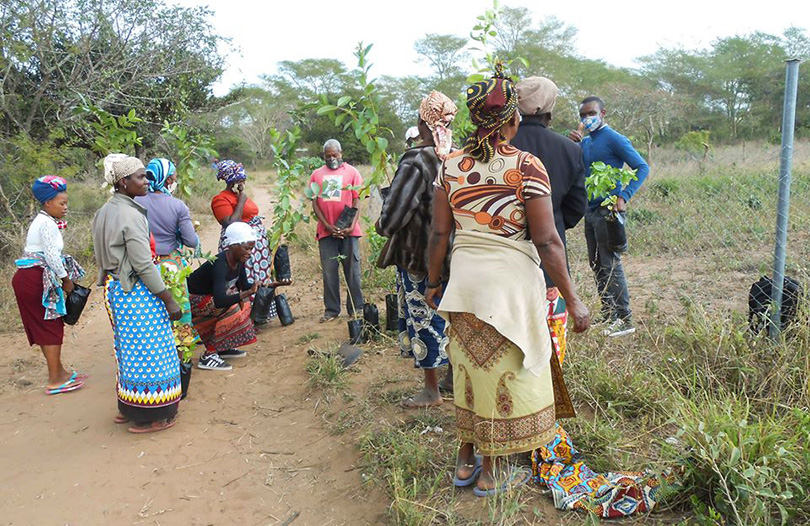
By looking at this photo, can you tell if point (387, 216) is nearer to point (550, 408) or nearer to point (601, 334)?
point (550, 408)

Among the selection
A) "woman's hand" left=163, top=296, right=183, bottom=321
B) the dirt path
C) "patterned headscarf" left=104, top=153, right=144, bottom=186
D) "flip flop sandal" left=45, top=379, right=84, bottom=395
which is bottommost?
the dirt path

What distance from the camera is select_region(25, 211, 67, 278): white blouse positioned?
4121mm

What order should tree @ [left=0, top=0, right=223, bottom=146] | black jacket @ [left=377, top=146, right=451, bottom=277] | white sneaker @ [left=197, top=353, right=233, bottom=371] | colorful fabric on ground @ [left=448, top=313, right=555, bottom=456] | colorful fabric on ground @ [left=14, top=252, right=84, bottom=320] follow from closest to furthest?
colorful fabric on ground @ [left=448, top=313, right=555, bottom=456]
black jacket @ [left=377, top=146, right=451, bottom=277]
colorful fabric on ground @ [left=14, top=252, right=84, bottom=320]
white sneaker @ [left=197, top=353, right=233, bottom=371]
tree @ [left=0, top=0, right=223, bottom=146]

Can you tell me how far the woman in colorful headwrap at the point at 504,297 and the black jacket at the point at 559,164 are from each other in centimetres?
38

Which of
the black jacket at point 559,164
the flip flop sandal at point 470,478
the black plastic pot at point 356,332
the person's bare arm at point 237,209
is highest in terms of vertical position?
the black jacket at point 559,164

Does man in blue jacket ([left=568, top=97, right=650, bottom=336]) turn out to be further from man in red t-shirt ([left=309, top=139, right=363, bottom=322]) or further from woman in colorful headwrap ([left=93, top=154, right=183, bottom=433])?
woman in colorful headwrap ([left=93, top=154, right=183, bottom=433])

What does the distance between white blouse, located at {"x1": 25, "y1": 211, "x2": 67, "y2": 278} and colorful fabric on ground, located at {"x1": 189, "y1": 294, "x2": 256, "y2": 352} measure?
94cm

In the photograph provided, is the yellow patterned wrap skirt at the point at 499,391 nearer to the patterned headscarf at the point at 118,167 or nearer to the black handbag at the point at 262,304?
the patterned headscarf at the point at 118,167

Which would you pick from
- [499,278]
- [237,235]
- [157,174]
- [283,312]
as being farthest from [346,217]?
[499,278]

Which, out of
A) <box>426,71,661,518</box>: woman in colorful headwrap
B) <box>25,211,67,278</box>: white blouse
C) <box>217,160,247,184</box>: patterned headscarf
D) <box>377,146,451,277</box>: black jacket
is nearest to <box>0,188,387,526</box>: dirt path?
<box>426,71,661,518</box>: woman in colorful headwrap

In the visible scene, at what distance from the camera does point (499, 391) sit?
97.7 inches

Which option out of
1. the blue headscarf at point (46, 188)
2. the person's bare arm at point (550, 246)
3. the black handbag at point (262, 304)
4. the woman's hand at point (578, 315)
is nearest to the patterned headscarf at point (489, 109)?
the person's bare arm at point (550, 246)

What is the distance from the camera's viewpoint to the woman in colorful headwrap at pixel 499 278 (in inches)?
91.6

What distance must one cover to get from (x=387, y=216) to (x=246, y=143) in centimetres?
3565
